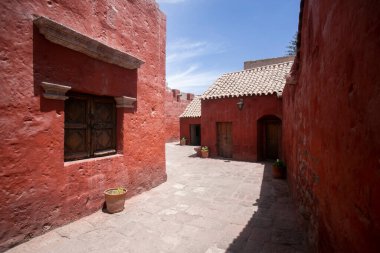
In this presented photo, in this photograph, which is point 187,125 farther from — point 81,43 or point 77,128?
point 81,43

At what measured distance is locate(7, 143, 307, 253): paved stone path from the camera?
3.39 metres

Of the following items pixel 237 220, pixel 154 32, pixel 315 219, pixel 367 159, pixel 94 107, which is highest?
pixel 154 32

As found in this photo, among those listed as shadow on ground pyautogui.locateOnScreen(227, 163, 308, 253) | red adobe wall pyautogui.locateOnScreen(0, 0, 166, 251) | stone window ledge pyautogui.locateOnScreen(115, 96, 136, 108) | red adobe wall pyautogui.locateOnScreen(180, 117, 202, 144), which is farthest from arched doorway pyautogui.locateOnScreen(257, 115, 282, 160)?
red adobe wall pyautogui.locateOnScreen(180, 117, 202, 144)

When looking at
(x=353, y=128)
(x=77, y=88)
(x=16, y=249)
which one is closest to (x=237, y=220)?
(x=353, y=128)

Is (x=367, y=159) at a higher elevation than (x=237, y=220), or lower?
higher

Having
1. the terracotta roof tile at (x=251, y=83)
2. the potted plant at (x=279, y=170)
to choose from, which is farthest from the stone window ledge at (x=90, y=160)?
the terracotta roof tile at (x=251, y=83)

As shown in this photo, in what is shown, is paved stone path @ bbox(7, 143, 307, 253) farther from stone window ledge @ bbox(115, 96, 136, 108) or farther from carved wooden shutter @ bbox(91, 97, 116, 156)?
stone window ledge @ bbox(115, 96, 136, 108)

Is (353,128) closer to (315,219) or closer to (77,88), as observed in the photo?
(315,219)

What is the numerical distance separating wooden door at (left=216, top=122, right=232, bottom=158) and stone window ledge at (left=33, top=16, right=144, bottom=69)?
7809mm

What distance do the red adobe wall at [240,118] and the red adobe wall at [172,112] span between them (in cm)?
883

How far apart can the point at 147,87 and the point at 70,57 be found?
2404 mm

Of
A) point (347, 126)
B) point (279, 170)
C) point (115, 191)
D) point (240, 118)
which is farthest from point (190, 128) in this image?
point (347, 126)

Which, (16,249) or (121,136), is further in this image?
(121,136)

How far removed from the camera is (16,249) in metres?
3.25
